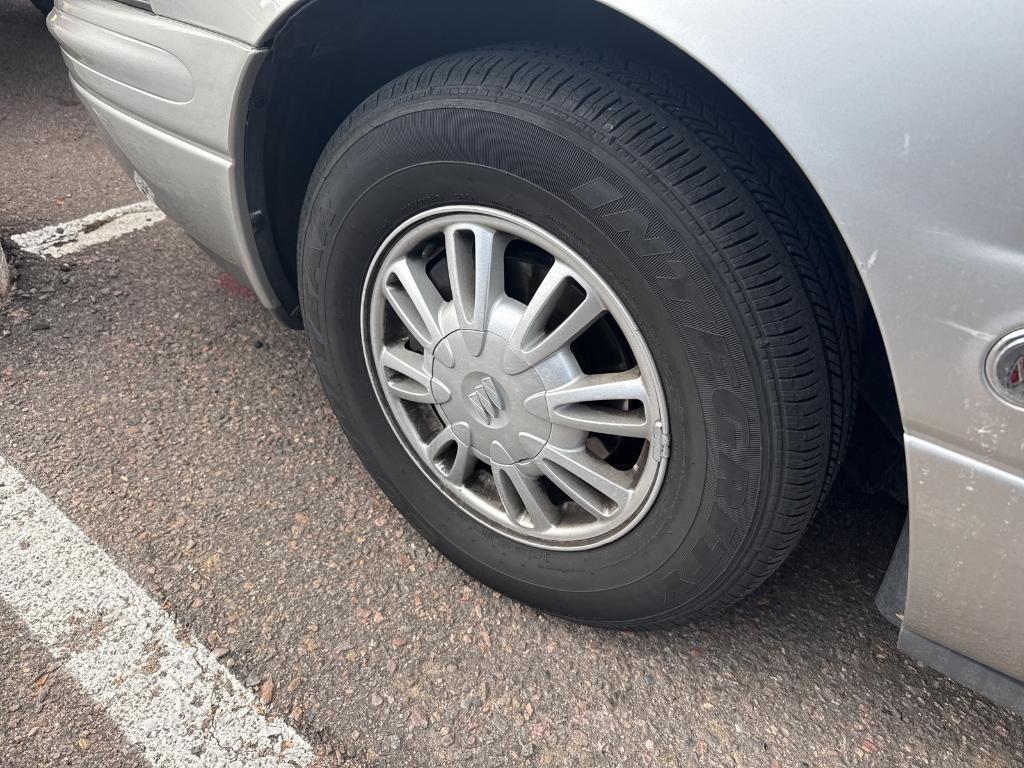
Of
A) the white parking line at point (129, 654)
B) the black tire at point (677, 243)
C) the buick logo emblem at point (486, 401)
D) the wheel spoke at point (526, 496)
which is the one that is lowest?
the white parking line at point (129, 654)

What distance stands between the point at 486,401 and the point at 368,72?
77 cm

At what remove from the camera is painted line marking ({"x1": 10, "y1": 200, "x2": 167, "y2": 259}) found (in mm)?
2838

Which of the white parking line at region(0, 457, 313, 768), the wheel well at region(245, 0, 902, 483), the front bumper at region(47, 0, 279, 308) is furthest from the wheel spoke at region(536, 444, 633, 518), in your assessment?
the front bumper at region(47, 0, 279, 308)

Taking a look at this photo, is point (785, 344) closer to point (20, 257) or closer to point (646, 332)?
point (646, 332)

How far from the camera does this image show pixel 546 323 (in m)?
1.39

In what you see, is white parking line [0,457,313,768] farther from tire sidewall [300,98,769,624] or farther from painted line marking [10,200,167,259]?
painted line marking [10,200,167,259]

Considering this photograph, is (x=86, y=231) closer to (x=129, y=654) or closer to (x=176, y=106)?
(x=176, y=106)

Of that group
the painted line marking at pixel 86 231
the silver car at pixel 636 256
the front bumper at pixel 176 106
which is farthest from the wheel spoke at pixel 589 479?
the painted line marking at pixel 86 231

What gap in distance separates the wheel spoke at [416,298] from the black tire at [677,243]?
0.30ft

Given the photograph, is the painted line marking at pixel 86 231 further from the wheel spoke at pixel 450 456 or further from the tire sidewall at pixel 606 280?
the wheel spoke at pixel 450 456

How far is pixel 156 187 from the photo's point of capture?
1.88 metres

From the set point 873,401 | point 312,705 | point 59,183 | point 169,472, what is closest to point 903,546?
point 873,401

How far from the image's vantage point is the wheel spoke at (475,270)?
1.35 meters

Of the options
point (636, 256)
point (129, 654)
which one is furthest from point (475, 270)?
point (129, 654)
